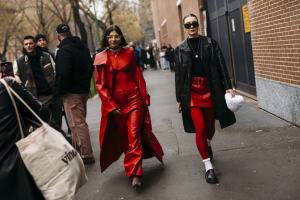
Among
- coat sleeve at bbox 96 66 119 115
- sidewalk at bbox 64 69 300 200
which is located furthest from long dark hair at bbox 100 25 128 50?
sidewalk at bbox 64 69 300 200

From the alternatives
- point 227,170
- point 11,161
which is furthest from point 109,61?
point 11,161

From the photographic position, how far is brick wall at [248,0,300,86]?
5.19 meters

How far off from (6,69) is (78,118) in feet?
4.59

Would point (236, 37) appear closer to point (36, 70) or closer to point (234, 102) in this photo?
point (36, 70)

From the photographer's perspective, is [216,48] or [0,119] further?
[216,48]

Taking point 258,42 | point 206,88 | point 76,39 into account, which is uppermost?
point 76,39

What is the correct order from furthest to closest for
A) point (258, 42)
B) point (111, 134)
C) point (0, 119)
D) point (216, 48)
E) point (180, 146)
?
point (258, 42), point (180, 146), point (111, 134), point (216, 48), point (0, 119)

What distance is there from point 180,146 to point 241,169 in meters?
1.43

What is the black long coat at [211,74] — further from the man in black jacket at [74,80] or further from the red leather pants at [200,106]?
the man in black jacket at [74,80]

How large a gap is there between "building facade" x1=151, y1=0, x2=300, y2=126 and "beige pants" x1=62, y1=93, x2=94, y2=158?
336 cm

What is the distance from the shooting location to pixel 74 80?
4953 mm

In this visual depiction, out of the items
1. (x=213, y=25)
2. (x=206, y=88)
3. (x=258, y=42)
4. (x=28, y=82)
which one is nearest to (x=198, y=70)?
(x=206, y=88)

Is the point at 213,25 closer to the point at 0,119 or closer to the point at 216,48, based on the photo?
the point at 216,48

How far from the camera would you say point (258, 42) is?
22.1ft
